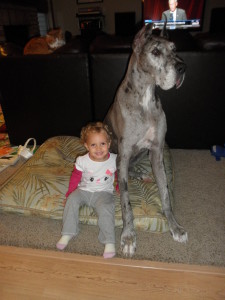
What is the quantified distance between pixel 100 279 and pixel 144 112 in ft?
3.71

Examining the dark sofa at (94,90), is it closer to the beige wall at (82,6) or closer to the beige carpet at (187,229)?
the beige carpet at (187,229)

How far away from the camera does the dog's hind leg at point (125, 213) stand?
5.53 ft

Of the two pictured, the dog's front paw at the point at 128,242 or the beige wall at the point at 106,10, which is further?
the beige wall at the point at 106,10

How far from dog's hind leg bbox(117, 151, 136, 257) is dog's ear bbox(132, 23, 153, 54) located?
2.44 feet

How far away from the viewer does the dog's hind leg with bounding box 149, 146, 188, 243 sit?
1.79 m

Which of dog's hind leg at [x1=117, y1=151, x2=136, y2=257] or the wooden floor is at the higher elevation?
dog's hind leg at [x1=117, y1=151, x2=136, y2=257]

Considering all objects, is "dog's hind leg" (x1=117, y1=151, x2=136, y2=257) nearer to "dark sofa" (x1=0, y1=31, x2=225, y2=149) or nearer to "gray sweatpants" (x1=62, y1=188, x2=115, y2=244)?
"gray sweatpants" (x1=62, y1=188, x2=115, y2=244)

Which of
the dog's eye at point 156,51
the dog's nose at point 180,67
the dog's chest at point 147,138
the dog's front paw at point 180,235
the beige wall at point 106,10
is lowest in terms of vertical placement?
the dog's front paw at point 180,235

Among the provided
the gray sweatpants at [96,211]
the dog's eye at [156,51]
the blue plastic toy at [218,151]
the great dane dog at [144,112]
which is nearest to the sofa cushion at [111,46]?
the great dane dog at [144,112]

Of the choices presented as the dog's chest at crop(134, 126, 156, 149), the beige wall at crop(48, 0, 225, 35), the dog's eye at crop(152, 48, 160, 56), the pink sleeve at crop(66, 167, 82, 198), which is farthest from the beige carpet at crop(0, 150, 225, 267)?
the beige wall at crop(48, 0, 225, 35)

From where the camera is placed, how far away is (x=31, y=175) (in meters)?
2.22

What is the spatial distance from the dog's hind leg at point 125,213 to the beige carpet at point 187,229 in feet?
0.22

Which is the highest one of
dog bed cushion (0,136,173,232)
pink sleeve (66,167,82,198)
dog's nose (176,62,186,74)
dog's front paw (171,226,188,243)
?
dog's nose (176,62,186,74)

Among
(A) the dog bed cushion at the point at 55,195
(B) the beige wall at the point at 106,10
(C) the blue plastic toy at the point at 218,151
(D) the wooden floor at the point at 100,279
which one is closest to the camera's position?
(D) the wooden floor at the point at 100,279
